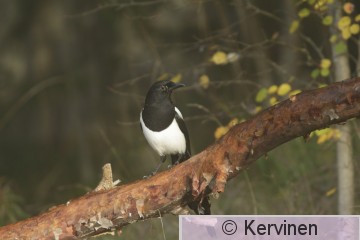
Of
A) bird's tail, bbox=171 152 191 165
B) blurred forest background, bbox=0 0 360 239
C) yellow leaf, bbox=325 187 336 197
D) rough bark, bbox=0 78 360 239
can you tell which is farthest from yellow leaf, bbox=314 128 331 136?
blurred forest background, bbox=0 0 360 239

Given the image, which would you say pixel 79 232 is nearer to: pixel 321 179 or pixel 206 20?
pixel 321 179

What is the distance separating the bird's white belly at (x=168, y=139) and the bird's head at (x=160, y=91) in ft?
0.48

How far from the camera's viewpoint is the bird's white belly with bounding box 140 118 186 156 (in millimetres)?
3748

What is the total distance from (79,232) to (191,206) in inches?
18.5

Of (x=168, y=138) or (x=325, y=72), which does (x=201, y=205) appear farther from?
(x=325, y=72)

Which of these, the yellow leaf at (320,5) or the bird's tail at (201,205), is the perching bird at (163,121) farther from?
the yellow leaf at (320,5)

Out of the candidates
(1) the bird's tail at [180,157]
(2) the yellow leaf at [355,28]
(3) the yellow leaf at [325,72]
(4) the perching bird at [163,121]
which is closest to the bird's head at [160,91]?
(4) the perching bird at [163,121]

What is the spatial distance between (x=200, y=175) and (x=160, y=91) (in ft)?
2.69

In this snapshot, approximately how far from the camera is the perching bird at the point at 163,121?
144 inches

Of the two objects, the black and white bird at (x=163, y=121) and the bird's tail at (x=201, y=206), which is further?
the black and white bird at (x=163, y=121)

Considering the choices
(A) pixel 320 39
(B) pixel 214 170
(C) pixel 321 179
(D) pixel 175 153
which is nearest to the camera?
(B) pixel 214 170

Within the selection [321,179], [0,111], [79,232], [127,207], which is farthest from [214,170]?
[0,111]

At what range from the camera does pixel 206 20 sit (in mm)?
6535

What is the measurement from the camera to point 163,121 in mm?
3727
